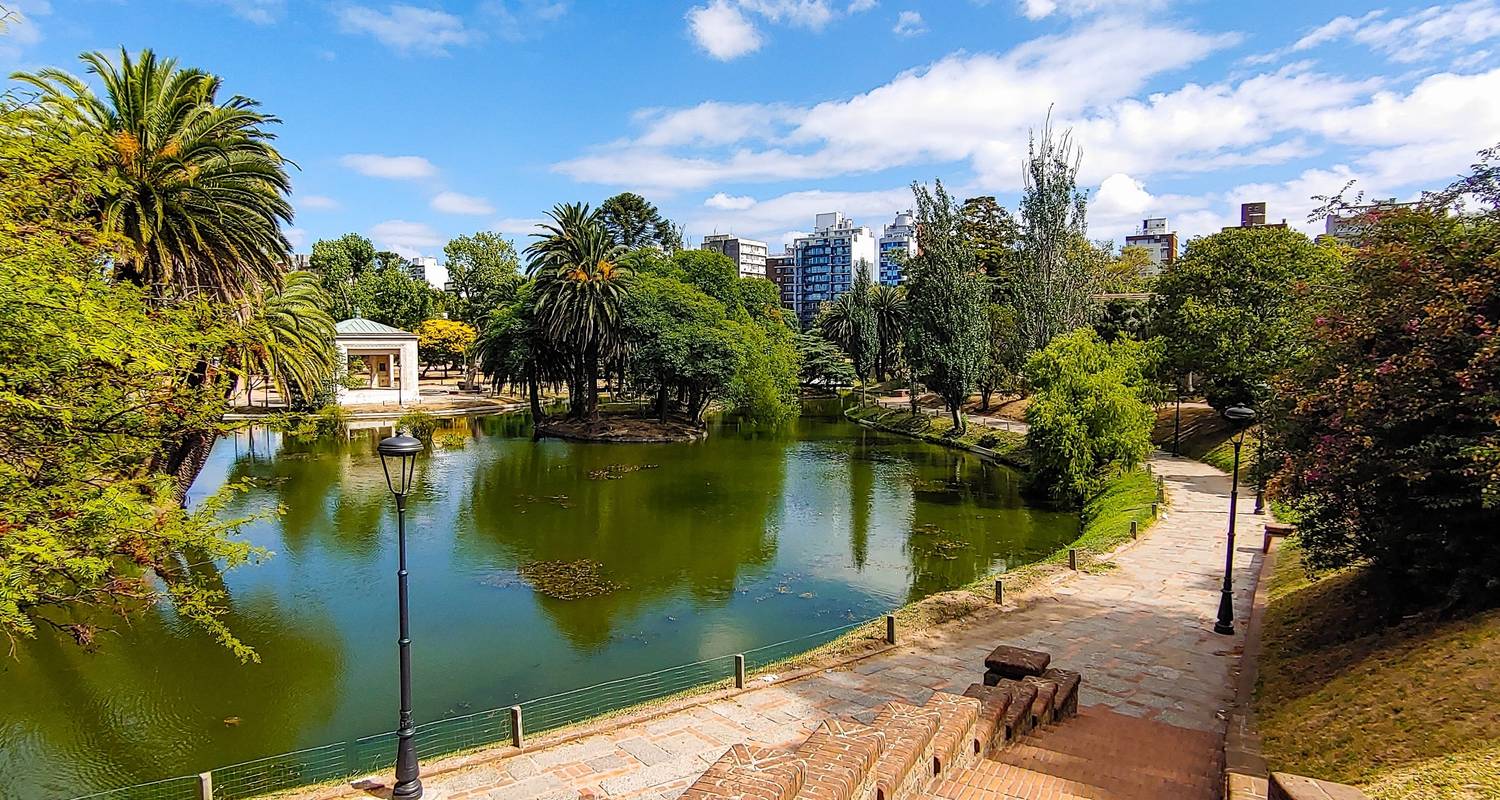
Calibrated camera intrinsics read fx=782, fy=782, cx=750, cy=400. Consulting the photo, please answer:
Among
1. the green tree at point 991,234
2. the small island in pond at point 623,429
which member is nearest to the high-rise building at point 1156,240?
the green tree at point 991,234

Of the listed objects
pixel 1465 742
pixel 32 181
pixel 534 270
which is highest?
pixel 534 270

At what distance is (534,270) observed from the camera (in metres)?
46.1

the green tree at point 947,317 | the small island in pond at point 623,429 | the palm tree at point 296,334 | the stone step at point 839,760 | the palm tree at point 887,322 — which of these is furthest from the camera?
the palm tree at point 887,322

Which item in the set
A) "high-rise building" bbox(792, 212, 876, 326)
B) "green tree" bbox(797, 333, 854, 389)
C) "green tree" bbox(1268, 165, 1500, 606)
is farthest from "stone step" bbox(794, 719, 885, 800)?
"high-rise building" bbox(792, 212, 876, 326)

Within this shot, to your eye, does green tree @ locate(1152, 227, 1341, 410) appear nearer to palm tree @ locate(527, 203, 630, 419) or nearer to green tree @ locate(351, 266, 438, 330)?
palm tree @ locate(527, 203, 630, 419)

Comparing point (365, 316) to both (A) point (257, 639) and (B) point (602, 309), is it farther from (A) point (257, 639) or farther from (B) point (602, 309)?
(A) point (257, 639)

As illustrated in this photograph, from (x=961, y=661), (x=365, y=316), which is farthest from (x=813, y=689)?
(x=365, y=316)

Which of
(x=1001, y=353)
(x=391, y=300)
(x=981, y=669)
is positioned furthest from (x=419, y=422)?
→ (x=981, y=669)

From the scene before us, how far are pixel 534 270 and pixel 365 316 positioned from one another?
3664cm

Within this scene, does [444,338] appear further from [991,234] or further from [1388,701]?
[1388,701]

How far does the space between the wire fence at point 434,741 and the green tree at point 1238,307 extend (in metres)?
26.6

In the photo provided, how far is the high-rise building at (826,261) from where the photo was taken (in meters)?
149

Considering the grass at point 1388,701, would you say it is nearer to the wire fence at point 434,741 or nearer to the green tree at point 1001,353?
the wire fence at point 434,741

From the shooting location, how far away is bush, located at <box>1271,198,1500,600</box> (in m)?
8.36
